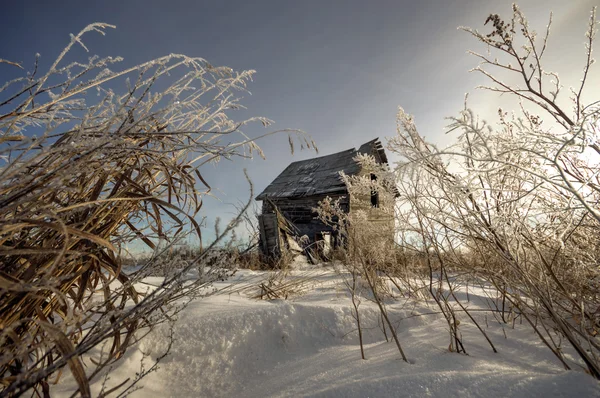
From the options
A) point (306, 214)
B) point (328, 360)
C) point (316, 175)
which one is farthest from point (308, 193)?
point (328, 360)

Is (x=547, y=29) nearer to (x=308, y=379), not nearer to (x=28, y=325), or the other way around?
(x=308, y=379)

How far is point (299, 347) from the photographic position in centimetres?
165

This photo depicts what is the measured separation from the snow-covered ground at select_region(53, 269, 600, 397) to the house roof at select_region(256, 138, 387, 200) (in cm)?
697

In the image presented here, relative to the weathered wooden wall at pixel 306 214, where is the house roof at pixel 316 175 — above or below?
above

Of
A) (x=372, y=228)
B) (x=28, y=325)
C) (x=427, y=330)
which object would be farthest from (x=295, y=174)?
(x=28, y=325)

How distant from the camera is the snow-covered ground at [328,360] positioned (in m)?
1.01

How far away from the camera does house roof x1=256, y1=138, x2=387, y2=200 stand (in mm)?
9802

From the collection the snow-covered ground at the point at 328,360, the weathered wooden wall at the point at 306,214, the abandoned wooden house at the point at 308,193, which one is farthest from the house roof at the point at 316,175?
the snow-covered ground at the point at 328,360

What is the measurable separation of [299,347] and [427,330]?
31.6 inches

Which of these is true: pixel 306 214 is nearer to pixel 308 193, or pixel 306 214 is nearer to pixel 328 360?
pixel 308 193

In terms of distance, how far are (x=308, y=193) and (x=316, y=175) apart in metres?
1.39

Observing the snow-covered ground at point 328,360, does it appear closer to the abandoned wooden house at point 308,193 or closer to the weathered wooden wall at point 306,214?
the abandoned wooden house at point 308,193

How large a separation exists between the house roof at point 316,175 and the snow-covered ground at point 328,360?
6974 millimetres

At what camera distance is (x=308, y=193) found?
32.0 ft
